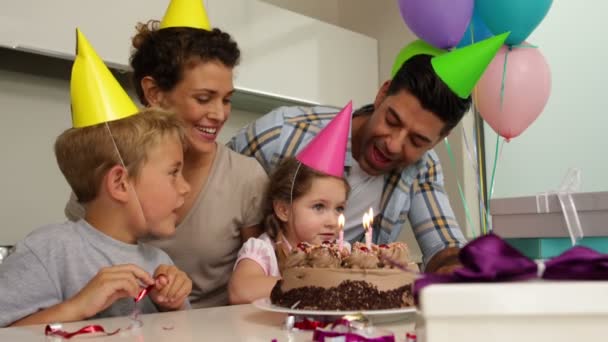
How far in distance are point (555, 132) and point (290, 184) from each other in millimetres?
1982

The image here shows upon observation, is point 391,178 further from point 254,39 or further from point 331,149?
point 254,39

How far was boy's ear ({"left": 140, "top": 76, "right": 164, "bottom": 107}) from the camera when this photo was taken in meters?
1.57

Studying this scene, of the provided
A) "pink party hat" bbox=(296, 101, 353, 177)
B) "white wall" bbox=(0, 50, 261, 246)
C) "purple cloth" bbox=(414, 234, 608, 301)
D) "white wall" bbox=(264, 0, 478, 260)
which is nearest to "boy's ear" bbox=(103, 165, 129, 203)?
"pink party hat" bbox=(296, 101, 353, 177)

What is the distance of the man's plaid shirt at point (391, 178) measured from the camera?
1762mm

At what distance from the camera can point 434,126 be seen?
5.43 feet

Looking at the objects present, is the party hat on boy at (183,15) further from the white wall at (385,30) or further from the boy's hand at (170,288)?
the white wall at (385,30)

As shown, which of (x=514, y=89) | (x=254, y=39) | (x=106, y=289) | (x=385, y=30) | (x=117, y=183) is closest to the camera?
(x=106, y=289)

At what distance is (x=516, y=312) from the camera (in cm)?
34

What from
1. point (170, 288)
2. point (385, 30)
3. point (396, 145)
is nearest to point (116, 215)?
point (170, 288)

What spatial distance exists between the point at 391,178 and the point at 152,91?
2.30 feet

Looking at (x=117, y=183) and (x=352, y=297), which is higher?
(x=117, y=183)

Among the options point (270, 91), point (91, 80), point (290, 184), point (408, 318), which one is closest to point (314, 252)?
point (408, 318)

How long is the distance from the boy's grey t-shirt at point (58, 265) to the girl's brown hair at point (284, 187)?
14.6 inches

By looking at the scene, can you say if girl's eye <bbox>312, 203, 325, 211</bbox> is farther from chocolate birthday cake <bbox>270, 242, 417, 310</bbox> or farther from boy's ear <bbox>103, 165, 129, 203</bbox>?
chocolate birthday cake <bbox>270, 242, 417, 310</bbox>
